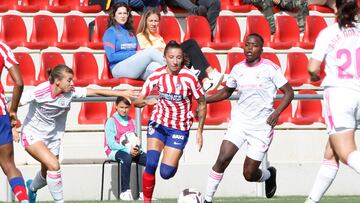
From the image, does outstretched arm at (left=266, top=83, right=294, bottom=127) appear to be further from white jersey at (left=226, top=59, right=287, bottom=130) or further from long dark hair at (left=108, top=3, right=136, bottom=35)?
long dark hair at (left=108, top=3, right=136, bottom=35)

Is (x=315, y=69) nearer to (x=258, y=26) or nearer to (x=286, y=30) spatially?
(x=258, y=26)

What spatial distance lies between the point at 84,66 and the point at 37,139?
4.01m

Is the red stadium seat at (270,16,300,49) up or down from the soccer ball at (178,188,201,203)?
up

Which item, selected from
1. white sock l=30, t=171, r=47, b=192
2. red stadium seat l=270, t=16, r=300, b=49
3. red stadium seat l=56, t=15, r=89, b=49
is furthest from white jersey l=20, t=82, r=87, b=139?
red stadium seat l=270, t=16, r=300, b=49

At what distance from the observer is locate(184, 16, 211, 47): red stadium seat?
16.2 meters

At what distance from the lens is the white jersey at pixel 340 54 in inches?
347

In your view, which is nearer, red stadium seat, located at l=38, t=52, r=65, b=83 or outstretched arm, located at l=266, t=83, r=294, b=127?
outstretched arm, located at l=266, t=83, r=294, b=127

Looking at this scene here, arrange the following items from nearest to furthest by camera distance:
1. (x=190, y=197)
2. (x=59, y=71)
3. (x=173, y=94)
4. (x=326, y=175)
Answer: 1. (x=326, y=175)
2. (x=190, y=197)
3. (x=59, y=71)
4. (x=173, y=94)

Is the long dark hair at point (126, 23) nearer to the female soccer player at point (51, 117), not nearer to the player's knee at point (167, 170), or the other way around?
the female soccer player at point (51, 117)

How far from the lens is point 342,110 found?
8766mm

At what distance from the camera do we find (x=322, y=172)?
920 centimetres

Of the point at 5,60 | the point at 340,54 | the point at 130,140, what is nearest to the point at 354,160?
the point at 340,54

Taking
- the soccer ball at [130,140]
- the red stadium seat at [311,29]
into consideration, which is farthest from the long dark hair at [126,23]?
the red stadium seat at [311,29]

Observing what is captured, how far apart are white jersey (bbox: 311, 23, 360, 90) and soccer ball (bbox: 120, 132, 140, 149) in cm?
437
